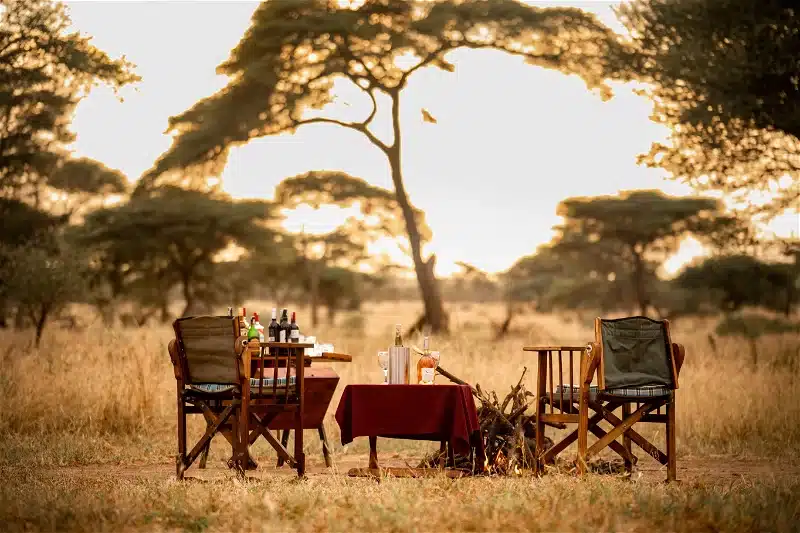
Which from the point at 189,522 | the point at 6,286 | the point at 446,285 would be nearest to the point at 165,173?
the point at 6,286

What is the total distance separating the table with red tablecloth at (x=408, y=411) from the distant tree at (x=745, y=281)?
62.9ft

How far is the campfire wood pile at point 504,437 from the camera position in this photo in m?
6.46

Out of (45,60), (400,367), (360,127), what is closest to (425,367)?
(400,367)

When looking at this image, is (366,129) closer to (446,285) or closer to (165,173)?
(165,173)

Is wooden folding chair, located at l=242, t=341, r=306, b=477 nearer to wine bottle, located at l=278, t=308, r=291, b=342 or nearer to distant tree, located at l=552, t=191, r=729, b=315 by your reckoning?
wine bottle, located at l=278, t=308, r=291, b=342

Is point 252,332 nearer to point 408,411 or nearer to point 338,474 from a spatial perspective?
point 338,474

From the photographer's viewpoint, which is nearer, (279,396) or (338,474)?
(279,396)

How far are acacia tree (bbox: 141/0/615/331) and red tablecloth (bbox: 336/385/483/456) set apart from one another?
9.73m

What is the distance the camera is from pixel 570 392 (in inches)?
Answer: 241

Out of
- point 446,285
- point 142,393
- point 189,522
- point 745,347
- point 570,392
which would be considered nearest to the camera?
point 189,522

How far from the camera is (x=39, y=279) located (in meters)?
15.8

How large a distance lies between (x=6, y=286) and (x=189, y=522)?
1251 centimetres

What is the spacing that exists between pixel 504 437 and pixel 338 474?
1094mm

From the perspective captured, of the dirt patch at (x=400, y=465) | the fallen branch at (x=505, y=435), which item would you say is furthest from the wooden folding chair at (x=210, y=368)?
the fallen branch at (x=505, y=435)
